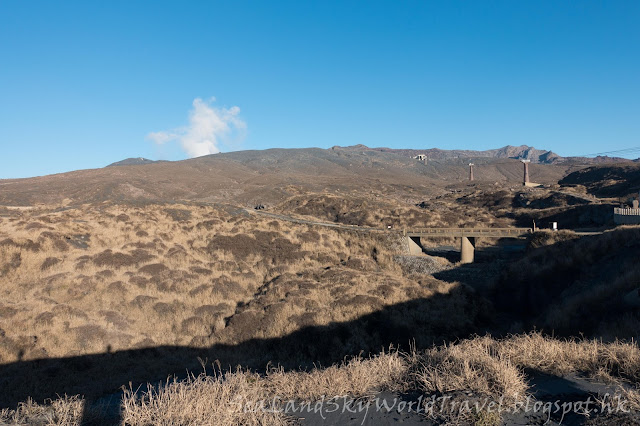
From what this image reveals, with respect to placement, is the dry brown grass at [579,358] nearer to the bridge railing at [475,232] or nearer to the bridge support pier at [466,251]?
the bridge support pier at [466,251]

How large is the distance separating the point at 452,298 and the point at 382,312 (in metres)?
5.16

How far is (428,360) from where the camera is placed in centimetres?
715

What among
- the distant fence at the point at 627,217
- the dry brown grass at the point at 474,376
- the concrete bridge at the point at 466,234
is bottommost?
the concrete bridge at the point at 466,234

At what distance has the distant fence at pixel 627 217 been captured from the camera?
35438 millimetres

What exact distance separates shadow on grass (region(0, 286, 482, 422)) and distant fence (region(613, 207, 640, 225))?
2449cm

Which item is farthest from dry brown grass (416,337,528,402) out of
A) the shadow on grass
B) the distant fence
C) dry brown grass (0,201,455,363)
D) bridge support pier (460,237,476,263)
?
the distant fence

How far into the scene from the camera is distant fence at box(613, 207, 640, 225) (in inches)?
1395

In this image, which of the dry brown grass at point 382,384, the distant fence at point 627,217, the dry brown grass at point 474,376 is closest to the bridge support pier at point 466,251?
the distant fence at point 627,217

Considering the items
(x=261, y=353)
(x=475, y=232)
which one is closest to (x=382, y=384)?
(x=261, y=353)

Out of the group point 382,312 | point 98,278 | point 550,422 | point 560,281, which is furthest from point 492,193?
point 550,422

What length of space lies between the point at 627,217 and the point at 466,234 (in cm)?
1638

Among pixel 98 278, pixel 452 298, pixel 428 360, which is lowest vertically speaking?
pixel 452 298

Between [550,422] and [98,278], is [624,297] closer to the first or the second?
[550,422]

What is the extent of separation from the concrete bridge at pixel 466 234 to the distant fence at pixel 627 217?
10.1m
